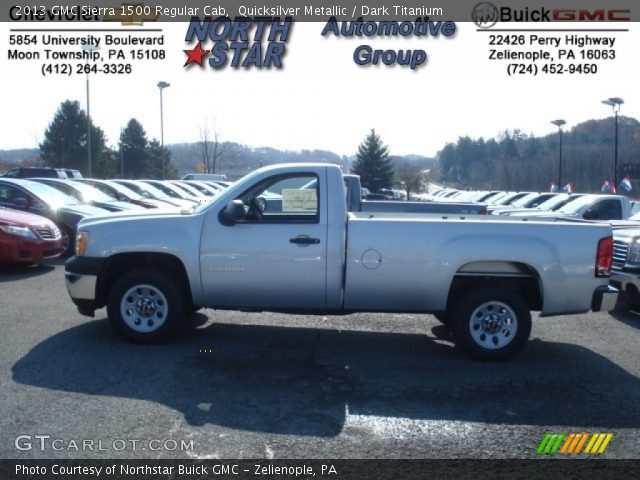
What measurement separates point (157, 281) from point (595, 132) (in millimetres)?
83613

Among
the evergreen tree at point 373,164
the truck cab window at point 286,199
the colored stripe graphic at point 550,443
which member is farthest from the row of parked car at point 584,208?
the evergreen tree at point 373,164

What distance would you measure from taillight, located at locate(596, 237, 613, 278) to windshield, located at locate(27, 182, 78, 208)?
11.6 m

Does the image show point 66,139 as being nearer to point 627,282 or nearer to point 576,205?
point 576,205

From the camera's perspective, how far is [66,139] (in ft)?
184

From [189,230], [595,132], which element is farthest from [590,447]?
[595,132]

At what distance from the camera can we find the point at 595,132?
79.5 metres

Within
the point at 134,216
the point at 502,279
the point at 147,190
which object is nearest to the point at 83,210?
the point at 147,190

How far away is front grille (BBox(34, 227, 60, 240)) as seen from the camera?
37.6ft

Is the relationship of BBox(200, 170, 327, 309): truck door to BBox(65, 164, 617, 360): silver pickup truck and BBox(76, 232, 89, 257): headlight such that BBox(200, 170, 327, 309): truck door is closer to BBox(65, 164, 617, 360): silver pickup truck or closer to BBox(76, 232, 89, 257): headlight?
BBox(65, 164, 617, 360): silver pickup truck

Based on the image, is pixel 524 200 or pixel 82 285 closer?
pixel 82 285

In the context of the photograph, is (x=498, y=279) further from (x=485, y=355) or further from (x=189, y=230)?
(x=189, y=230)

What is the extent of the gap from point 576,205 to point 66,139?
1989 inches

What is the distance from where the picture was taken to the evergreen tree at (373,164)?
4025cm

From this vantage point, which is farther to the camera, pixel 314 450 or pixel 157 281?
pixel 157 281
